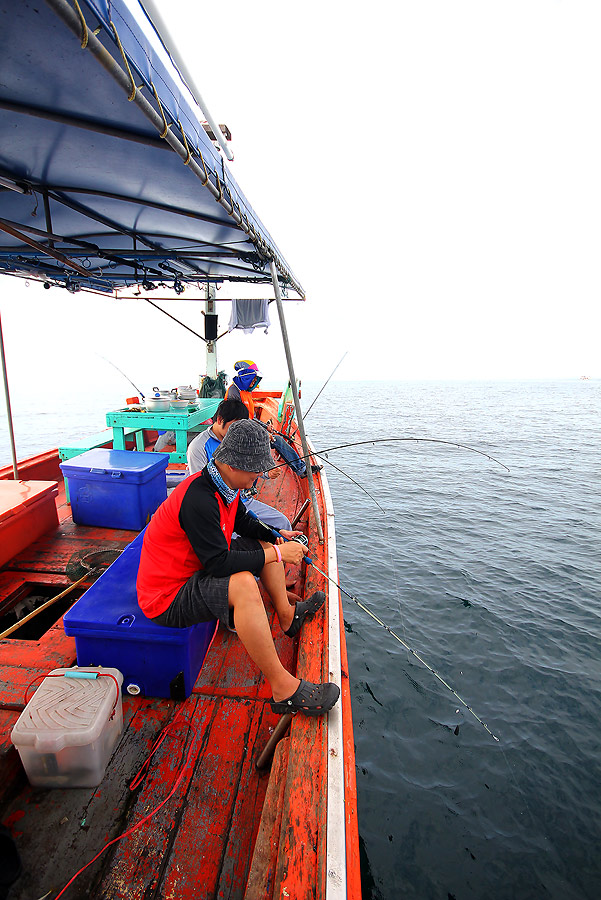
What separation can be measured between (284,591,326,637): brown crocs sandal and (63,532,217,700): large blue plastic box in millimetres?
643

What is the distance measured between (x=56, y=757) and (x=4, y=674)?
2.96ft

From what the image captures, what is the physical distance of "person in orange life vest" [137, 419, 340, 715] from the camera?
1.96m

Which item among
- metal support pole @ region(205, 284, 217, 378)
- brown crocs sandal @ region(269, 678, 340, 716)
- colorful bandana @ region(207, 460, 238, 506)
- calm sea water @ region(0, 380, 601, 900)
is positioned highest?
metal support pole @ region(205, 284, 217, 378)

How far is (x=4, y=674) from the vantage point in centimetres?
240

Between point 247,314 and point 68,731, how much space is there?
9999mm

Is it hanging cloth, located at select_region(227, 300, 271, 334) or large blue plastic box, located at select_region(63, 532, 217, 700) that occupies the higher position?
hanging cloth, located at select_region(227, 300, 271, 334)

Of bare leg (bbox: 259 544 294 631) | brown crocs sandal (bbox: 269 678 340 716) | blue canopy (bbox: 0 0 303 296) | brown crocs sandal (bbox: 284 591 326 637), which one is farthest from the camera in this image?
brown crocs sandal (bbox: 284 591 326 637)

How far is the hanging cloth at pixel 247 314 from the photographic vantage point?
10492mm

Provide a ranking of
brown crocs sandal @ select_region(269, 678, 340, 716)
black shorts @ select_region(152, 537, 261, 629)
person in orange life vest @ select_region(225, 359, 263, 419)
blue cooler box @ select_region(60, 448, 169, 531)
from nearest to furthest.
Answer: brown crocs sandal @ select_region(269, 678, 340, 716)
black shorts @ select_region(152, 537, 261, 629)
blue cooler box @ select_region(60, 448, 169, 531)
person in orange life vest @ select_region(225, 359, 263, 419)

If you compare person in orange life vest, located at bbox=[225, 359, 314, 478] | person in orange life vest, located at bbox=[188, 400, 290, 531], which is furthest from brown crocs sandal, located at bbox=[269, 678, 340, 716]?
person in orange life vest, located at bbox=[225, 359, 314, 478]

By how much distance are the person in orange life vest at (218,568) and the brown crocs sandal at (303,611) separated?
612 mm

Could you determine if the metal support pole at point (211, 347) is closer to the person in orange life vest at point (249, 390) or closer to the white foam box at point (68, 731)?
the person in orange life vest at point (249, 390)

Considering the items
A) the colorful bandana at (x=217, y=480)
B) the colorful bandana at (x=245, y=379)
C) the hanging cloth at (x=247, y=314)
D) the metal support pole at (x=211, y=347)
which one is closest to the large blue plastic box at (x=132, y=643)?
the colorful bandana at (x=217, y=480)

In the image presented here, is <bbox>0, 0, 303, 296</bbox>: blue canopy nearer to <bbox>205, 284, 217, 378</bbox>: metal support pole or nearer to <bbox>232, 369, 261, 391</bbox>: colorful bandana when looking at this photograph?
<bbox>232, 369, 261, 391</bbox>: colorful bandana
